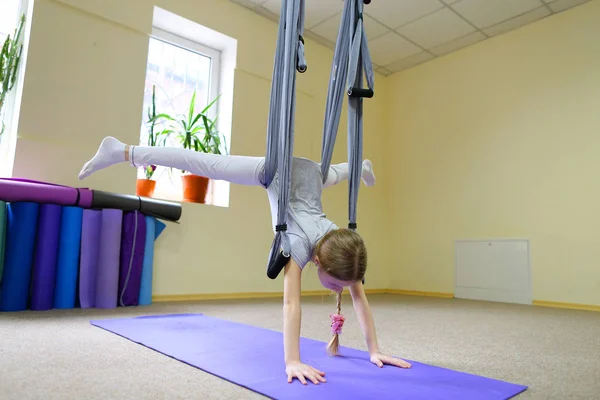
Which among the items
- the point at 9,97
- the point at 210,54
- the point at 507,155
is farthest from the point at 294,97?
the point at 507,155

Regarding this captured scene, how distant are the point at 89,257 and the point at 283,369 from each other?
2020mm

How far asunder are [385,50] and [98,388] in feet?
16.0

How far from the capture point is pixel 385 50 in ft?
17.2

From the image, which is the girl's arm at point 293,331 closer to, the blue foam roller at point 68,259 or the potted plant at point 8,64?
the blue foam roller at point 68,259

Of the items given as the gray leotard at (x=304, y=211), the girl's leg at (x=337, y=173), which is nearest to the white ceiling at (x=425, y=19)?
the girl's leg at (x=337, y=173)

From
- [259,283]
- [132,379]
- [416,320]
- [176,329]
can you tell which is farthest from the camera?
[259,283]

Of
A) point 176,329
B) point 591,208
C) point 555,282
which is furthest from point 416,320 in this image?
point 591,208

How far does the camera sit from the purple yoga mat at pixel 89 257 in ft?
9.75

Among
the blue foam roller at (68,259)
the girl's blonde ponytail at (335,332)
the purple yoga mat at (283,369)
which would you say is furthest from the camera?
the blue foam roller at (68,259)

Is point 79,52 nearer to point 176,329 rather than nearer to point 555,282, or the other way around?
point 176,329

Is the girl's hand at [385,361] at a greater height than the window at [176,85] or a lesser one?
lesser

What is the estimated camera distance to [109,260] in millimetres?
3080

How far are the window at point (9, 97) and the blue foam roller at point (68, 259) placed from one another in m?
0.61

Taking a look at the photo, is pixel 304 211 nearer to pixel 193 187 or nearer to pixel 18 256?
pixel 18 256
